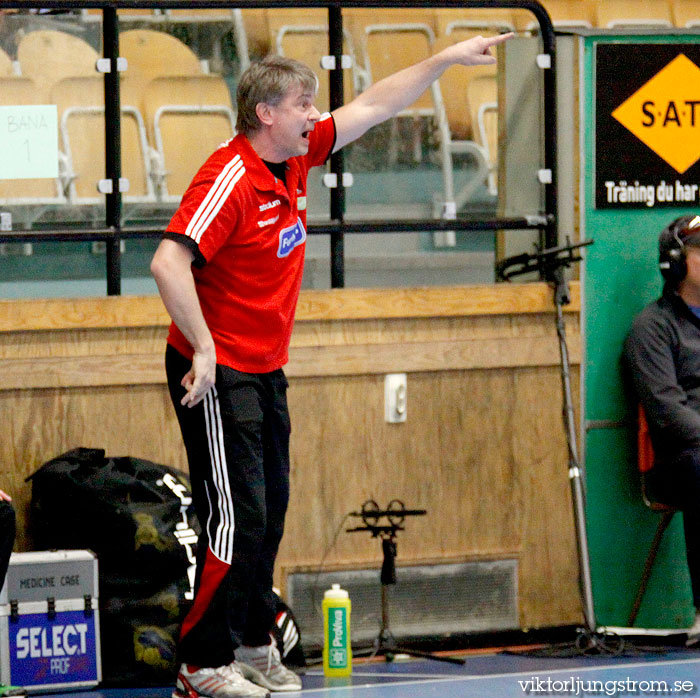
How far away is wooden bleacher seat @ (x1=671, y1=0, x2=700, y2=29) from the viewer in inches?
277

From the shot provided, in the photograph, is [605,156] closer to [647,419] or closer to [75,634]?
[647,419]

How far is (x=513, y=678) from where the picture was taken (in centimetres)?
389

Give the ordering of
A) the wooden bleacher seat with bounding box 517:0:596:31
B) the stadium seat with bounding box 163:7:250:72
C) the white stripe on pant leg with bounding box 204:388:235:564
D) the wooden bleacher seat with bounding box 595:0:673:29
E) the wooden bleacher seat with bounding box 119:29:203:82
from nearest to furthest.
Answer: the white stripe on pant leg with bounding box 204:388:235:564
the wooden bleacher seat with bounding box 119:29:203:82
the stadium seat with bounding box 163:7:250:72
the wooden bleacher seat with bounding box 517:0:596:31
the wooden bleacher seat with bounding box 595:0:673:29

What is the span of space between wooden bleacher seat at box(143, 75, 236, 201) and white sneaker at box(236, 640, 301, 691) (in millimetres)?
1729

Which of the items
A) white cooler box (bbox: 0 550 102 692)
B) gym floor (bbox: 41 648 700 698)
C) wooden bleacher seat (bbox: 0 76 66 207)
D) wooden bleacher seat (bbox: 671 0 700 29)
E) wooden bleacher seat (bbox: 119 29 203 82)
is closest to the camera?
gym floor (bbox: 41 648 700 698)

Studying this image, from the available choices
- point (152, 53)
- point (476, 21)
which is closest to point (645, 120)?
point (476, 21)

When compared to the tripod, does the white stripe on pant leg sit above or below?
above

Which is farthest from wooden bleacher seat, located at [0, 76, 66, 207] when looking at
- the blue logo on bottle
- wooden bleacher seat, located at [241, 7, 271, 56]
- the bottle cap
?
the bottle cap

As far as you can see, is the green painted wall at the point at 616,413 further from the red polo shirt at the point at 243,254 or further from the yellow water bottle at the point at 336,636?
the red polo shirt at the point at 243,254

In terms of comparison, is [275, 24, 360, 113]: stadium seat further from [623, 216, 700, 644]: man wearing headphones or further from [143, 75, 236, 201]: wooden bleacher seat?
[623, 216, 700, 644]: man wearing headphones

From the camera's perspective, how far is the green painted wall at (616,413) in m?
4.74

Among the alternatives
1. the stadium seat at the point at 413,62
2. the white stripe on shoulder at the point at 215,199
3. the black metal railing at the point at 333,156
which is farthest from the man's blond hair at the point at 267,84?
the stadium seat at the point at 413,62

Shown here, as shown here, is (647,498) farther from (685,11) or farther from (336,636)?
(685,11)

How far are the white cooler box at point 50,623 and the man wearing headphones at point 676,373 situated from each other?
2.04 meters
